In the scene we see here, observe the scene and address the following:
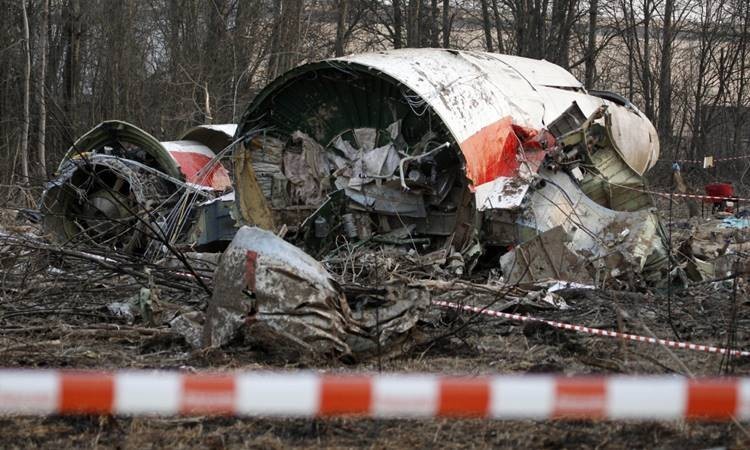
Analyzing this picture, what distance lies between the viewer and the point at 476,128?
9539 mm

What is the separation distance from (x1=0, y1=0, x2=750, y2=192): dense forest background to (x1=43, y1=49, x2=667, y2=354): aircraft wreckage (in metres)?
8.91

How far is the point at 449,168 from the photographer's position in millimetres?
9766

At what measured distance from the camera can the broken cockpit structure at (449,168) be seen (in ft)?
30.4

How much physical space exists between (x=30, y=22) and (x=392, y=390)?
840 inches

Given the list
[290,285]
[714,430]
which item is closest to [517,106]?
[290,285]

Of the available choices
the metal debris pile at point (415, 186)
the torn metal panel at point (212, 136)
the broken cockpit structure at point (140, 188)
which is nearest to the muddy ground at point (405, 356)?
the metal debris pile at point (415, 186)

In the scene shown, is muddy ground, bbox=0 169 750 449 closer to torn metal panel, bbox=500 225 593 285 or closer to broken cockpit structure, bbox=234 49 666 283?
torn metal panel, bbox=500 225 593 285

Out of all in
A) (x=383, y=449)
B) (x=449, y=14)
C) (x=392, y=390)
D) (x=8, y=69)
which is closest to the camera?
(x=392, y=390)

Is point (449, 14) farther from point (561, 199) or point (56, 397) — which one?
point (56, 397)

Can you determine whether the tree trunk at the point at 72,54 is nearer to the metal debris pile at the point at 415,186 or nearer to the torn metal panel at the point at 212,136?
the torn metal panel at the point at 212,136

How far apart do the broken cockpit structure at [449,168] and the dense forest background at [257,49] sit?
9.48m

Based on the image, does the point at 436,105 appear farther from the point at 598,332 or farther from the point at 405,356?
the point at 405,356

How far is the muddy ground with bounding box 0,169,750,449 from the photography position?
4047mm

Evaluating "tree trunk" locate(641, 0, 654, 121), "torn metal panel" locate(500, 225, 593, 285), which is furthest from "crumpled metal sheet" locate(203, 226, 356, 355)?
Result: "tree trunk" locate(641, 0, 654, 121)
